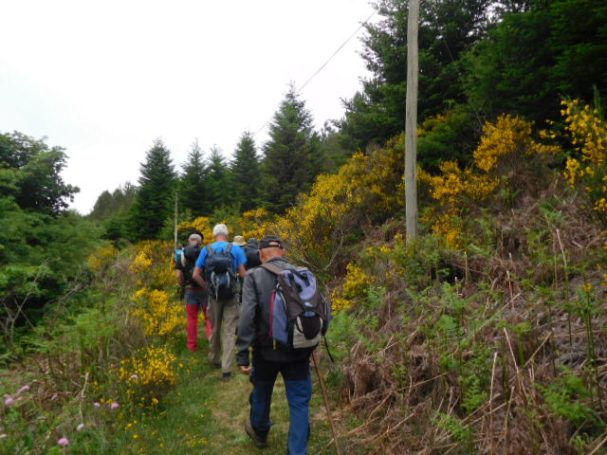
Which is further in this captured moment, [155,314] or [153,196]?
[153,196]

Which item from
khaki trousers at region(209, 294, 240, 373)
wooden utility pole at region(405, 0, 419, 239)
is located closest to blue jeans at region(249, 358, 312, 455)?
khaki trousers at region(209, 294, 240, 373)

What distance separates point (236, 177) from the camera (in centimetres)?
2430

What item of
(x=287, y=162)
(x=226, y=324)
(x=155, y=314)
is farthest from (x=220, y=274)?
(x=287, y=162)

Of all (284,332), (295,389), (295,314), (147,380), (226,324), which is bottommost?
(147,380)

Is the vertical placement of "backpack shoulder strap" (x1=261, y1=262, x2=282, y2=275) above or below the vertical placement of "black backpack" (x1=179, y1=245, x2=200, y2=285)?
below

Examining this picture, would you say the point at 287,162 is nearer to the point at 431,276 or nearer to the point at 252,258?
the point at 252,258

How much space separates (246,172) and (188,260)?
1791 centimetres

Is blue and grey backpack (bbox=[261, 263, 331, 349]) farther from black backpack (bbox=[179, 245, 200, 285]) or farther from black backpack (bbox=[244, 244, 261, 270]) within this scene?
black backpack (bbox=[179, 245, 200, 285])

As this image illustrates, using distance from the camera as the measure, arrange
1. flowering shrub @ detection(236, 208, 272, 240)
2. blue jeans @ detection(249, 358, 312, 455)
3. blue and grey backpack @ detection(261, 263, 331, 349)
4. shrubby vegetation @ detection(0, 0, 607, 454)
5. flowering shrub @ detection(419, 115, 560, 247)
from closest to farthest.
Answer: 1. blue and grey backpack @ detection(261, 263, 331, 349)
2. blue jeans @ detection(249, 358, 312, 455)
3. shrubby vegetation @ detection(0, 0, 607, 454)
4. flowering shrub @ detection(419, 115, 560, 247)
5. flowering shrub @ detection(236, 208, 272, 240)

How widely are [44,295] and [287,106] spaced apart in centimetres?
1465

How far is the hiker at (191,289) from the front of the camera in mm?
6449

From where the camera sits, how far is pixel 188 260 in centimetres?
668

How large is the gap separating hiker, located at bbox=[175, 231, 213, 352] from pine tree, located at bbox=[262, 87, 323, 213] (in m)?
12.0

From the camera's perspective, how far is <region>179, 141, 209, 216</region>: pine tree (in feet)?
79.0
